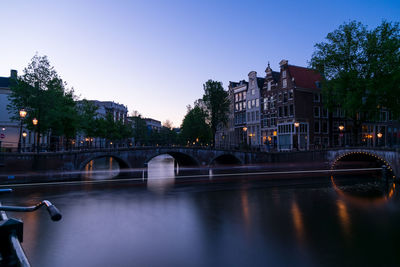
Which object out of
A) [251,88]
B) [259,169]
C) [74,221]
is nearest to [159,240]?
[74,221]

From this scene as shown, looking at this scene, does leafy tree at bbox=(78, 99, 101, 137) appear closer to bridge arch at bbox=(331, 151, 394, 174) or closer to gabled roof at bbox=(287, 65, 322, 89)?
gabled roof at bbox=(287, 65, 322, 89)

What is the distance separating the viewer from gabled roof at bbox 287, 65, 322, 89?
52.0 meters

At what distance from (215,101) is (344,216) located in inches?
1825

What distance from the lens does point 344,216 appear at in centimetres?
1539

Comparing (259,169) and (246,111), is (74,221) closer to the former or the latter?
(259,169)

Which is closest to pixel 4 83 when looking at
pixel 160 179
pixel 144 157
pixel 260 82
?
pixel 144 157

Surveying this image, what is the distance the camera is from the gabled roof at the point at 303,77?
51963 millimetres

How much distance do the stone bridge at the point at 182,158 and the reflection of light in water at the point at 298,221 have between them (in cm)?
1926

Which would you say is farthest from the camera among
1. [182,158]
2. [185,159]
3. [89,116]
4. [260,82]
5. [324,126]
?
[260,82]

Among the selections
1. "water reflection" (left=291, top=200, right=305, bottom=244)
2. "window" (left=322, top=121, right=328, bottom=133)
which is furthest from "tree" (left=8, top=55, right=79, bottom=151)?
"window" (left=322, top=121, right=328, bottom=133)

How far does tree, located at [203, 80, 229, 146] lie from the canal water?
39401 millimetres

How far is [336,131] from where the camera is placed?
53.6m

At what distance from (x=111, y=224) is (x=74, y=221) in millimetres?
2185

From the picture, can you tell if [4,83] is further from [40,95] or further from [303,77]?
[303,77]
